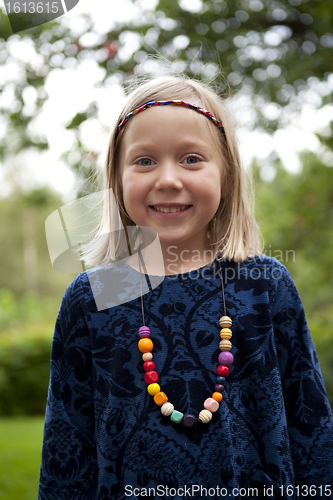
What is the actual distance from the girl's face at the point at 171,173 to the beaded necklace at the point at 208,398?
0.30 m

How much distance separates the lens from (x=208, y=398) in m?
1.19

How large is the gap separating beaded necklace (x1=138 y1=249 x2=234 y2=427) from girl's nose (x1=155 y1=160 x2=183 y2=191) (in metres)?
0.40

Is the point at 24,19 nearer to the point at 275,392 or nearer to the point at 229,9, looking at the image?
the point at 229,9

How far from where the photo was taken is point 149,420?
1194mm

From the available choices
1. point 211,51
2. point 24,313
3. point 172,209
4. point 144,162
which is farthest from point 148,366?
point 24,313

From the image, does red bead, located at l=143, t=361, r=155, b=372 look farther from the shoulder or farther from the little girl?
the shoulder

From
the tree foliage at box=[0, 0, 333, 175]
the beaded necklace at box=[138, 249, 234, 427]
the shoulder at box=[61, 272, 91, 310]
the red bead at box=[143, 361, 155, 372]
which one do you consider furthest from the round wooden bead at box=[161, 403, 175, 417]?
the tree foliage at box=[0, 0, 333, 175]

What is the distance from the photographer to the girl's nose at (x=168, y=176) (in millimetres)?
1225

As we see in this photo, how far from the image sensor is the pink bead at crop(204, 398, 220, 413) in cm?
117

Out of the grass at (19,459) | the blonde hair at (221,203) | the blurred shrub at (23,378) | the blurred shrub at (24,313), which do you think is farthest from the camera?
the blurred shrub at (24,313)

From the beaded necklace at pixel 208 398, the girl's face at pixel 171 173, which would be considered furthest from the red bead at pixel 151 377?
the girl's face at pixel 171 173

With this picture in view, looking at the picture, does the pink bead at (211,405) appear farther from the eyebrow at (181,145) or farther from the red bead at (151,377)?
the eyebrow at (181,145)

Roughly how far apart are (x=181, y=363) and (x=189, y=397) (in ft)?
0.31

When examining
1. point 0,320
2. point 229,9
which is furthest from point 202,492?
point 0,320
